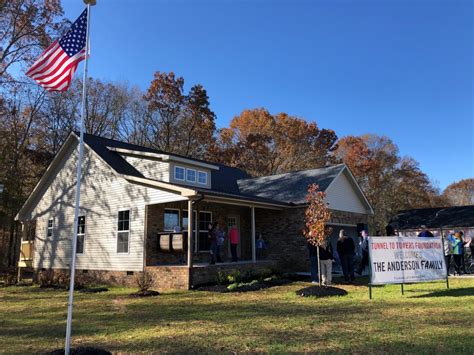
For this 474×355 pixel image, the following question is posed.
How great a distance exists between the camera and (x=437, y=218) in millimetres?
27984

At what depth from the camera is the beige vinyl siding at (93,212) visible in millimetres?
15259

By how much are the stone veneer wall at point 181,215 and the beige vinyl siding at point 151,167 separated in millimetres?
1387

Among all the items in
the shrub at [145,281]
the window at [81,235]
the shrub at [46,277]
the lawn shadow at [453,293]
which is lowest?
the shrub at [46,277]

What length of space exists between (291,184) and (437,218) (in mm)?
13304

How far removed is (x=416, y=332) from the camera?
647 cm

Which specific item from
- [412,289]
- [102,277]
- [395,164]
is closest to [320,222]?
[412,289]

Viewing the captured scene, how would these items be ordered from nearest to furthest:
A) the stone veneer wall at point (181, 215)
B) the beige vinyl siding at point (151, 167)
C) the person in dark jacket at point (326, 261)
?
the person in dark jacket at point (326, 261) < the stone veneer wall at point (181, 215) < the beige vinyl siding at point (151, 167)

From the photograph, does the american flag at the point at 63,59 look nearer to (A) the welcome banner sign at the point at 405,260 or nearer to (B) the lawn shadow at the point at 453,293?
(A) the welcome banner sign at the point at 405,260

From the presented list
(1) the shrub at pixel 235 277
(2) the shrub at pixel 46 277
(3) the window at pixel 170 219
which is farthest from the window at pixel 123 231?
(1) the shrub at pixel 235 277

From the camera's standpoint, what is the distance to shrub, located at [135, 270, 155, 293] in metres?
12.6

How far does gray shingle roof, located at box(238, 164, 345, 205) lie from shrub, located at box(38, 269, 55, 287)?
10626 millimetres

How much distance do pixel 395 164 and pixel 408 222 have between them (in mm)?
14959

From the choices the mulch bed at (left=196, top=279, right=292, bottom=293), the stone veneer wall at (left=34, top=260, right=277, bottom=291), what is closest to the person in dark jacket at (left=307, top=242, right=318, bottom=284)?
the mulch bed at (left=196, top=279, right=292, bottom=293)

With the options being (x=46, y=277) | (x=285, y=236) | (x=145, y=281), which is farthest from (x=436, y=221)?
(x=46, y=277)
